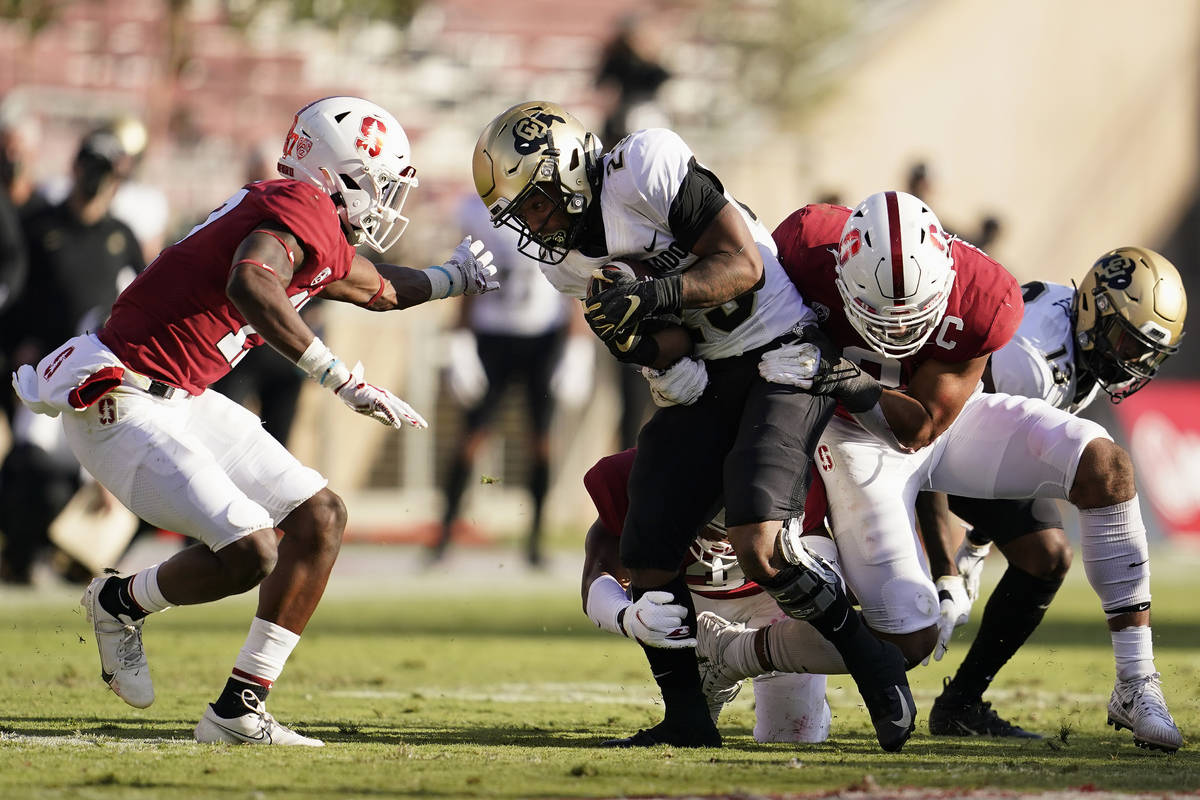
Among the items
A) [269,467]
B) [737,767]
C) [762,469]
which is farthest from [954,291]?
[269,467]

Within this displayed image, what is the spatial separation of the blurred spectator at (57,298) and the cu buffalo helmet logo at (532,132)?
16.4ft

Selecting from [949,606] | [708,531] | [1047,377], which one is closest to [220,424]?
[708,531]

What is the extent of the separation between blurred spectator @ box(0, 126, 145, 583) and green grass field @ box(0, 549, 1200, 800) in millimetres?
486

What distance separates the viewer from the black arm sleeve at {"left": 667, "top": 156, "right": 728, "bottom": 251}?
4.95 metres

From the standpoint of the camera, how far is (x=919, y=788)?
4.07m

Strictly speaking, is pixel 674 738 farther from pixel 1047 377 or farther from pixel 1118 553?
pixel 1047 377

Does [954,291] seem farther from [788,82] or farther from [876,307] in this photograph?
[788,82]

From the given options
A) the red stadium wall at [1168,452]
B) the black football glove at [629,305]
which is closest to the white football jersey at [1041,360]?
the black football glove at [629,305]

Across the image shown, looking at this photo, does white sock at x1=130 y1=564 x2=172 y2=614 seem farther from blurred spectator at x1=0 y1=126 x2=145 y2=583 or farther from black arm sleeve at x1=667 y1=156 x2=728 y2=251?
blurred spectator at x1=0 y1=126 x2=145 y2=583

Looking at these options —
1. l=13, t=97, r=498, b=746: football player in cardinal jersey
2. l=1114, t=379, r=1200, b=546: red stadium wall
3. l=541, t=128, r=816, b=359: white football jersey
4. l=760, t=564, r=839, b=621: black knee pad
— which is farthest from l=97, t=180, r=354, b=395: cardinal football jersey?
l=1114, t=379, r=1200, b=546: red stadium wall

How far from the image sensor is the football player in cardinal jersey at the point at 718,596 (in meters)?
5.27

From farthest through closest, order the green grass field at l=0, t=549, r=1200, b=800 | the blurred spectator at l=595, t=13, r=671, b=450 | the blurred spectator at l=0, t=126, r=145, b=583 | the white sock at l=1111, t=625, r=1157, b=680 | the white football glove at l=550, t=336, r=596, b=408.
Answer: the blurred spectator at l=595, t=13, r=671, b=450, the white football glove at l=550, t=336, r=596, b=408, the blurred spectator at l=0, t=126, r=145, b=583, the white sock at l=1111, t=625, r=1157, b=680, the green grass field at l=0, t=549, r=1200, b=800

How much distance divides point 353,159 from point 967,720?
274cm

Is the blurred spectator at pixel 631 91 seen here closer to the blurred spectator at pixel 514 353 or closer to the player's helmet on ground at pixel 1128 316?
the blurred spectator at pixel 514 353
